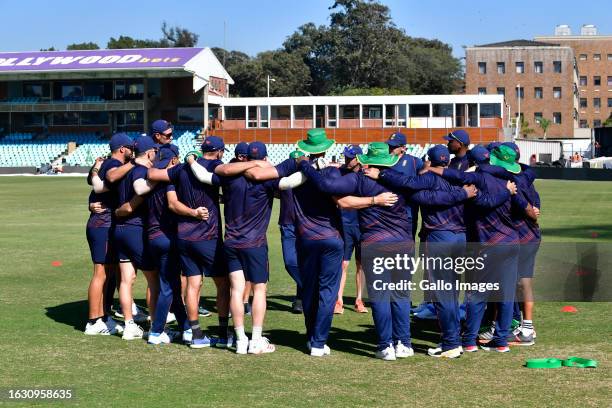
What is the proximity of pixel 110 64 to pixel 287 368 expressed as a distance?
210 feet

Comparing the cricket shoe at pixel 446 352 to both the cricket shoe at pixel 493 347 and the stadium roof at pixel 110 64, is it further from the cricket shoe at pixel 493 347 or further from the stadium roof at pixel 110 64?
the stadium roof at pixel 110 64

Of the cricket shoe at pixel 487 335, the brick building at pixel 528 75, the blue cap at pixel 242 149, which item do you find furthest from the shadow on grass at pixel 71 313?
the brick building at pixel 528 75

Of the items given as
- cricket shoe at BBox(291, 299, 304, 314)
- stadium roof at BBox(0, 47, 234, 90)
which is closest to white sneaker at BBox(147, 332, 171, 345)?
cricket shoe at BBox(291, 299, 304, 314)

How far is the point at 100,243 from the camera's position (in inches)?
380

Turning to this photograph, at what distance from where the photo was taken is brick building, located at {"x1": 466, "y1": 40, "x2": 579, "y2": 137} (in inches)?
3807

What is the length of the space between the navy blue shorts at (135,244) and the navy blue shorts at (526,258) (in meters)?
3.79

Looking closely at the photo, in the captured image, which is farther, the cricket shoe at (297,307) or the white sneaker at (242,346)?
the cricket shoe at (297,307)

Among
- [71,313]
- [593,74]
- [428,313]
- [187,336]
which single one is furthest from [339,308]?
[593,74]

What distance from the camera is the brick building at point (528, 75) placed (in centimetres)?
9669

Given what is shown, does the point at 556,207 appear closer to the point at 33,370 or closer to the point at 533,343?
the point at 533,343

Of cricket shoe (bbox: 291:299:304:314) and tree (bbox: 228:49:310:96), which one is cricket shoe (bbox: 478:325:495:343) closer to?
cricket shoe (bbox: 291:299:304:314)

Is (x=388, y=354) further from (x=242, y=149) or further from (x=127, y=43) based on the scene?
(x=127, y=43)

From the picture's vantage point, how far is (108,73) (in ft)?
222

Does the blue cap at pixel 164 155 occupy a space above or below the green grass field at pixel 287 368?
above
